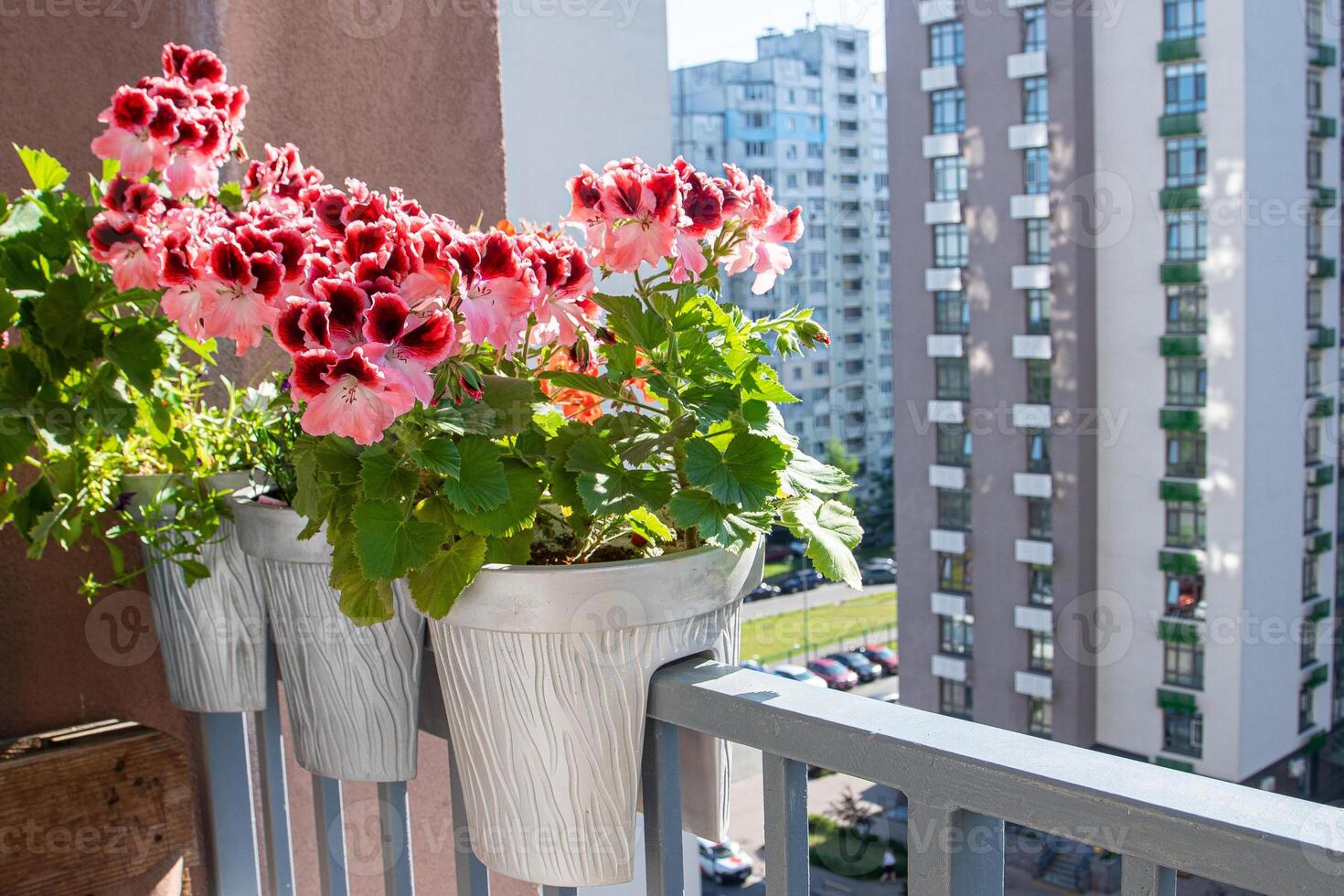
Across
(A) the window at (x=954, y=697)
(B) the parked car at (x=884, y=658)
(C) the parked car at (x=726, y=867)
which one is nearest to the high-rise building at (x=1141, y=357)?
(A) the window at (x=954, y=697)

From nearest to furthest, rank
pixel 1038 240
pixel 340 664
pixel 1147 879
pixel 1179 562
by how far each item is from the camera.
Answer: pixel 1147 879, pixel 340 664, pixel 1179 562, pixel 1038 240

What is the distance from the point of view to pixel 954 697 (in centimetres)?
1050

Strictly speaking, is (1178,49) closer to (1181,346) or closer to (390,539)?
(1181,346)

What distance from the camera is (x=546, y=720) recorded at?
1.75 ft

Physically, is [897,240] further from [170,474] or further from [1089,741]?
[170,474]

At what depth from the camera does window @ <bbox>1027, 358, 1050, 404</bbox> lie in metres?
9.59

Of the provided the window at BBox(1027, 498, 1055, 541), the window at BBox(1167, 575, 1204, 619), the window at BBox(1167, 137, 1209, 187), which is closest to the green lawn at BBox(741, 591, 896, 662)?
the window at BBox(1027, 498, 1055, 541)

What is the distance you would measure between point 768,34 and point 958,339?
9.44 metres

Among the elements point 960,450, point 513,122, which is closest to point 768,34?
point 960,450

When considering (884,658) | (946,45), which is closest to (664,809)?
(946,45)

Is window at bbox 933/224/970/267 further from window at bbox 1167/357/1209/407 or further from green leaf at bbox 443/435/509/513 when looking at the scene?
green leaf at bbox 443/435/509/513

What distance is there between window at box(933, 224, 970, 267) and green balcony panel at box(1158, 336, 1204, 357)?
5.73 ft

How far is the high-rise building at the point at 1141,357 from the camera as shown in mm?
8797

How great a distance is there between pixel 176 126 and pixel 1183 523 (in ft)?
31.5
